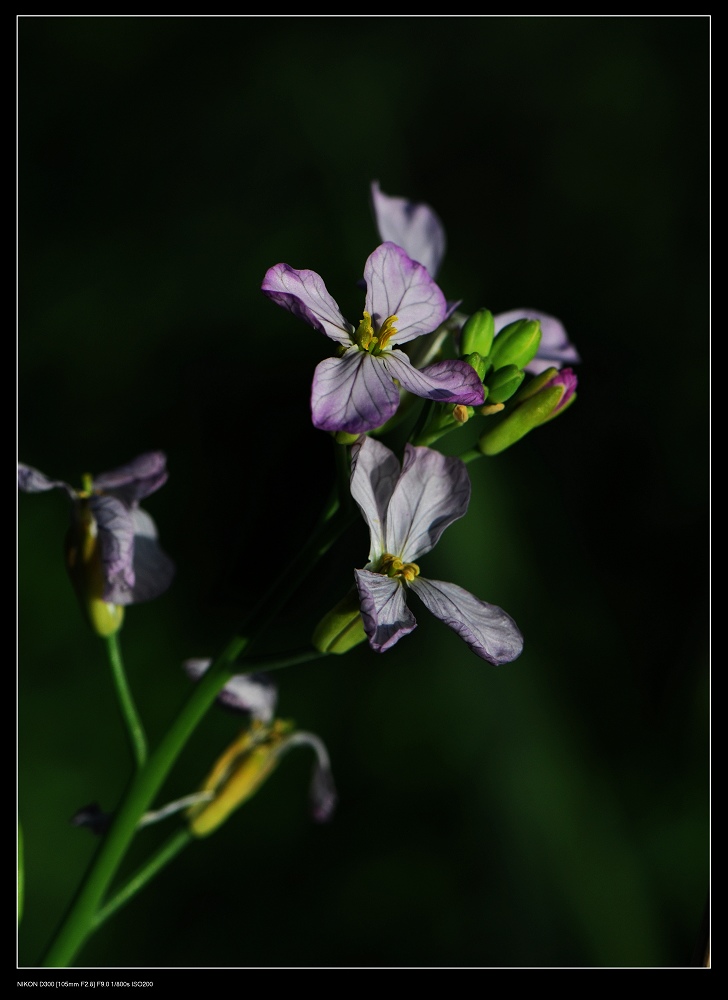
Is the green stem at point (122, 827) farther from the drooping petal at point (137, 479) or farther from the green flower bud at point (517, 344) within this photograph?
the green flower bud at point (517, 344)

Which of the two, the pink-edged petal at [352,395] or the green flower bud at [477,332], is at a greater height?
the pink-edged petal at [352,395]

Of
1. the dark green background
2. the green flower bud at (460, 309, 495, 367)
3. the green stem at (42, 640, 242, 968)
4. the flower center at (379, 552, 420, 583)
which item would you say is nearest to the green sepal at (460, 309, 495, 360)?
the green flower bud at (460, 309, 495, 367)

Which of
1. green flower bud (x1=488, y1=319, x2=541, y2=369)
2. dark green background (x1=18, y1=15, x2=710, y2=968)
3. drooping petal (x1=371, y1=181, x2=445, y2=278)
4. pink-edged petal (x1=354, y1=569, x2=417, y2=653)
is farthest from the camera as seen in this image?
dark green background (x1=18, y1=15, x2=710, y2=968)

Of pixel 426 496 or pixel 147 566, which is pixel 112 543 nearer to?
pixel 147 566

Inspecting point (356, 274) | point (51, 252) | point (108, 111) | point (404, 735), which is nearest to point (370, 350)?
point (404, 735)

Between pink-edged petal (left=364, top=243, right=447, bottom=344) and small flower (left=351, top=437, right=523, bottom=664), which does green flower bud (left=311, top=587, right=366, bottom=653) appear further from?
pink-edged petal (left=364, top=243, right=447, bottom=344)

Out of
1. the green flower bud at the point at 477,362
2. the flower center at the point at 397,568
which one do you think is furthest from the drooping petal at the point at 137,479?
the green flower bud at the point at 477,362
